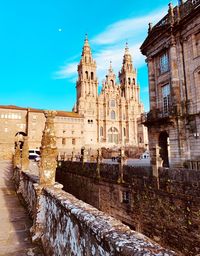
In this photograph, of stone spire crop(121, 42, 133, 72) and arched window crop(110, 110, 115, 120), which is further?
stone spire crop(121, 42, 133, 72)

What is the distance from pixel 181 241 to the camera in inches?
376

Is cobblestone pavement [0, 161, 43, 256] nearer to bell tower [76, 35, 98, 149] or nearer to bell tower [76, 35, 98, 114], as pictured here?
bell tower [76, 35, 98, 149]

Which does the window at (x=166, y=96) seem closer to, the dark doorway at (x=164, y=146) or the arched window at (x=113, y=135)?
the dark doorway at (x=164, y=146)

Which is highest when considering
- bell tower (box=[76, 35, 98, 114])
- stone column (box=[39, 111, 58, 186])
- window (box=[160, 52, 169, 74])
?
bell tower (box=[76, 35, 98, 114])

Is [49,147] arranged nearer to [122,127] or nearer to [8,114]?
[8,114]

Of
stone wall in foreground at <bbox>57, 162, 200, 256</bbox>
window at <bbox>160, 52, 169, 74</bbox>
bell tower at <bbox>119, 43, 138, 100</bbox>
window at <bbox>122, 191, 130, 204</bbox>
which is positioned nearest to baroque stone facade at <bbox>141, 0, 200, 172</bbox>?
window at <bbox>160, 52, 169, 74</bbox>

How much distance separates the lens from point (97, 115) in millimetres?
72500

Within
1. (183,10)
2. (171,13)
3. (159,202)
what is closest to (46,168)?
(159,202)

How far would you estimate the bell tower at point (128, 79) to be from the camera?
82.2m

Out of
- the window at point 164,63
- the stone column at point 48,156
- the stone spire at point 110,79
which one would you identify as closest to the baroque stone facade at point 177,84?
the window at point 164,63

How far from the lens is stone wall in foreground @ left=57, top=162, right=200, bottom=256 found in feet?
30.3

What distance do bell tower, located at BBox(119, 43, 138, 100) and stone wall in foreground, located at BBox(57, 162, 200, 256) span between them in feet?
221

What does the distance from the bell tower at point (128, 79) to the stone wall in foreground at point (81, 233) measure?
78255 millimetres

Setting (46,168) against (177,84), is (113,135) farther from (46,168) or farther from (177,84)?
(46,168)
